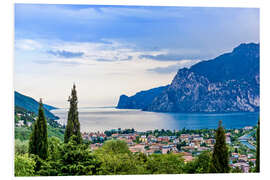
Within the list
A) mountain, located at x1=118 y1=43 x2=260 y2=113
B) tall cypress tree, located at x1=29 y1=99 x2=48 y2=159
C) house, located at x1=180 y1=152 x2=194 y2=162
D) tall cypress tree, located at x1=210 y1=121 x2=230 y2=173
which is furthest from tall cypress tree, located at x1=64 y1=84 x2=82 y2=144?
tall cypress tree, located at x1=210 y1=121 x2=230 y2=173

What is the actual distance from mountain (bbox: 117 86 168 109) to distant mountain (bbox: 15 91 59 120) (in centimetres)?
169

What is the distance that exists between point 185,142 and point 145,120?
1159 millimetres

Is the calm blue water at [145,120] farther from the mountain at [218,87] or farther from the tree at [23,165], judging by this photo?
the tree at [23,165]

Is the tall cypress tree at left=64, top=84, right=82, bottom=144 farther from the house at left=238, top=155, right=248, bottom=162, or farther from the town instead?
the house at left=238, top=155, right=248, bottom=162

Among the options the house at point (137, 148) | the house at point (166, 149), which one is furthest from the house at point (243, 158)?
the house at point (137, 148)

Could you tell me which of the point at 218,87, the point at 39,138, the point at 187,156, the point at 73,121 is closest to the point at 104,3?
the point at 73,121

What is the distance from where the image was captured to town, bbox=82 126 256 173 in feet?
28.7

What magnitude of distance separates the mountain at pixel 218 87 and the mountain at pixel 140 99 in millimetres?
85

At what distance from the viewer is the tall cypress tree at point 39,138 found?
826 cm

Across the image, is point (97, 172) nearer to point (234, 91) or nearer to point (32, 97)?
point (32, 97)

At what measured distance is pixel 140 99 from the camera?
9055 mm

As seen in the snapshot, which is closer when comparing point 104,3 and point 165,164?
point 104,3

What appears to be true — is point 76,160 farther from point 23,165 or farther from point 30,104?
point 30,104
